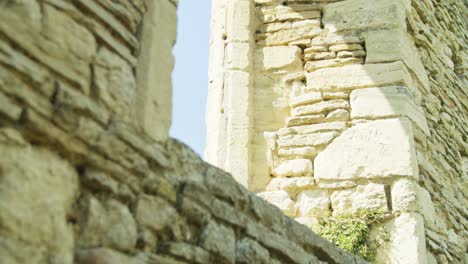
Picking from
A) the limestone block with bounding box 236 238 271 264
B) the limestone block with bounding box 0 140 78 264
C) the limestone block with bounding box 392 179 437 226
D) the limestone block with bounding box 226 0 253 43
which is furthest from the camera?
the limestone block with bounding box 226 0 253 43

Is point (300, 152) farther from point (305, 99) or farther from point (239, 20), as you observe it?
point (239, 20)

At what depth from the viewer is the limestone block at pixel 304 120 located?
5.18m

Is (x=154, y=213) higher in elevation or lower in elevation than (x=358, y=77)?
lower

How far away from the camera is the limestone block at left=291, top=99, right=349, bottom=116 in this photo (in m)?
5.18

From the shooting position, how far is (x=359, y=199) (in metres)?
4.78

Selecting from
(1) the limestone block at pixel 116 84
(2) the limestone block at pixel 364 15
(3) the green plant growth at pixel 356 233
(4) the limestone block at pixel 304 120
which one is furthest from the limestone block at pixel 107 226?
(2) the limestone block at pixel 364 15

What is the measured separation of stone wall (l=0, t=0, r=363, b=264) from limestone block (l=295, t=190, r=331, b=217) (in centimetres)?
225

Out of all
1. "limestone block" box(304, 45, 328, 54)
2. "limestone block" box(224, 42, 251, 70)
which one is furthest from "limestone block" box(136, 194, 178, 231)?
"limestone block" box(304, 45, 328, 54)

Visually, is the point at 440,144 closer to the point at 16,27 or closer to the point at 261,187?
the point at 261,187

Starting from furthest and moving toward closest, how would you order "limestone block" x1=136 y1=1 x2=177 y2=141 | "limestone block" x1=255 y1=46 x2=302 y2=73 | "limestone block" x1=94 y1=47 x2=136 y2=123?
"limestone block" x1=255 y1=46 x2=302 y2=73 < "limestone block" x1=136 y1=1 x2=177 y2=141 < "limestone block" x1=94 y1=47 x2=136 y2=123

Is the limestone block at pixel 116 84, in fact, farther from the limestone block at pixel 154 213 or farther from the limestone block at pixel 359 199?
the limestone block at pixel 359 199

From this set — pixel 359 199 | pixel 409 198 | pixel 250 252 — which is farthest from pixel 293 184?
pixel 250 252

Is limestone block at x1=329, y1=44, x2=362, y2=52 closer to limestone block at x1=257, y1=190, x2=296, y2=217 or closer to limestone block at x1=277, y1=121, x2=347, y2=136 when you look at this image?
limestone block at x1=277, y1=121, x2=347, y2=136

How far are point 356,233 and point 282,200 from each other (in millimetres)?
578
